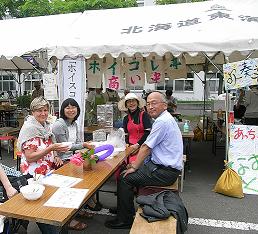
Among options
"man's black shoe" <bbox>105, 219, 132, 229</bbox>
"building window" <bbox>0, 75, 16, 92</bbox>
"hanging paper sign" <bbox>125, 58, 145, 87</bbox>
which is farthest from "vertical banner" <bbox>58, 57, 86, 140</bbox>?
"building window" <bbox>0, 75, 16, 92</bbox>

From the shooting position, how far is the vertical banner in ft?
18.6

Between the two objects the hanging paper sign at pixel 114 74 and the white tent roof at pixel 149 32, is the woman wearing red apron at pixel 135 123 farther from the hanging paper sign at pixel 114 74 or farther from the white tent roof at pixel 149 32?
the hanging paper sign at pixel 114 74

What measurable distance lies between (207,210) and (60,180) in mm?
2560

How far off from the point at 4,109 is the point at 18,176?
9.30 m

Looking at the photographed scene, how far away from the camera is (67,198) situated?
2.56m

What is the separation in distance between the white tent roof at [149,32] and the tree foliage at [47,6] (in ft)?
35.9

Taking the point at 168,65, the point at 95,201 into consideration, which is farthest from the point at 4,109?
the point at 95,201

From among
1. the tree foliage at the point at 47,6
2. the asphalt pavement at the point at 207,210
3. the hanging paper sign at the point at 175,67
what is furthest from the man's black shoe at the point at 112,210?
the tree foliage at the point at 47,6

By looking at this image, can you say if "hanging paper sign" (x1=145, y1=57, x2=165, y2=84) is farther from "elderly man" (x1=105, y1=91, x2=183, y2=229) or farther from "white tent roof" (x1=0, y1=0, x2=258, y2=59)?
"elderly man" (x1=105, y1=91, x2=183, y2=229)

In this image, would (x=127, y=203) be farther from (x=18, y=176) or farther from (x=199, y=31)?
(x=199, y=31)

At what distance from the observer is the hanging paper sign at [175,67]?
7.22m

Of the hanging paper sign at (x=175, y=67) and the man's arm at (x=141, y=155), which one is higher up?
the hanging paper sign at (x=175, y=67)

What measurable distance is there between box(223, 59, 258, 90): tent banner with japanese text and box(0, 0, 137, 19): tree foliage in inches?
566

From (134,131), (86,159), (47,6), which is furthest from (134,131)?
(47,6)
